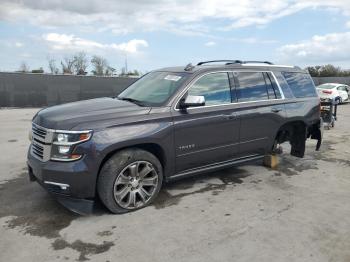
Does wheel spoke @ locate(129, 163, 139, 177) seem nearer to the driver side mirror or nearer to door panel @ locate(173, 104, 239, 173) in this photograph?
door panel @ locate(173, 104, 239, 173)

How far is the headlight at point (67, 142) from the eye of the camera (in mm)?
4430

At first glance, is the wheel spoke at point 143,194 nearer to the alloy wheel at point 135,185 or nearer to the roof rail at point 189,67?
the alloy wheel at point 135,185

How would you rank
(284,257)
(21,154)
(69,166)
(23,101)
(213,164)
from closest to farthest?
(284,257)
(69,166)
(213,164)
(21,154)
(23,101)

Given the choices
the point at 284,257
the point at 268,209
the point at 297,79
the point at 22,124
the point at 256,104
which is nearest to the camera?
the point at 284,257

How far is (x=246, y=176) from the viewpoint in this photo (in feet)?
21.2

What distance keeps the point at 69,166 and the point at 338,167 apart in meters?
4.97

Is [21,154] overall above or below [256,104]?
below

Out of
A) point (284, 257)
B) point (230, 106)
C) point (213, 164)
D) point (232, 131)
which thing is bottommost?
point (284, 257)

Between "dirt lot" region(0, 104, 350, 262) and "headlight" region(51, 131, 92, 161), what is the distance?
79cm

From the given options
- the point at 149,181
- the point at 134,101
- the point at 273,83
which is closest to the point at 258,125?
the point at 273,83

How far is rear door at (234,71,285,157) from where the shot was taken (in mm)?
5988

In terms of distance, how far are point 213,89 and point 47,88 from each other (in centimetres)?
1625

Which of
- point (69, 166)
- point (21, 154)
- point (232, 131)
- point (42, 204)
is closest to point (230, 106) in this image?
point (232, 131)

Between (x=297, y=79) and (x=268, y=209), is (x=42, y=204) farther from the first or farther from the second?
(x=297, y=79)
